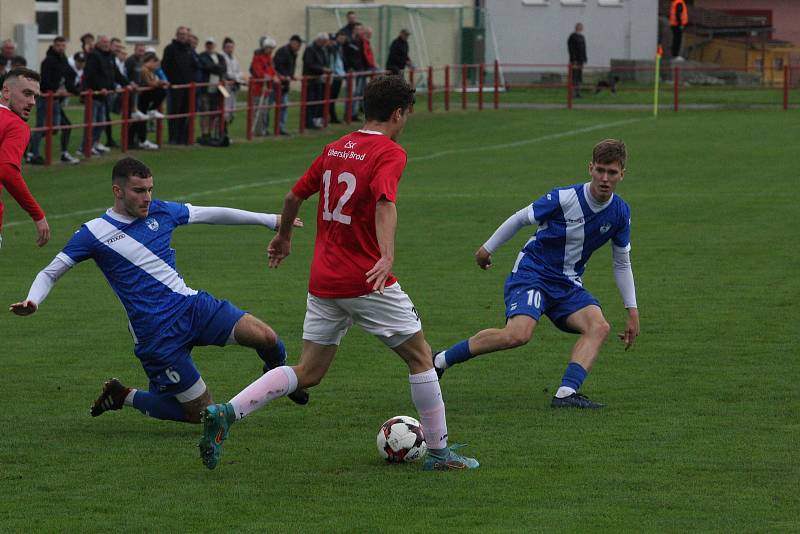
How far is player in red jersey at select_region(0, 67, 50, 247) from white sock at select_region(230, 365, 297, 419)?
2.94 metres

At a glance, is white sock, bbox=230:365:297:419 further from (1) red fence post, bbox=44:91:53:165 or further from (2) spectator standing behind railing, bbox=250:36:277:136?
(2) spectator standing behind railing, bbox=250:36:277:136

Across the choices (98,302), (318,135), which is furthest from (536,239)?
(318,135)

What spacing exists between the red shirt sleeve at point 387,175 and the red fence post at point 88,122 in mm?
16813

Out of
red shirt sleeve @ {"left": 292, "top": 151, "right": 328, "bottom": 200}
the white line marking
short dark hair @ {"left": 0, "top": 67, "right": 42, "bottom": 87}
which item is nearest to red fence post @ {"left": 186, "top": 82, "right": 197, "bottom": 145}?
the white line marking

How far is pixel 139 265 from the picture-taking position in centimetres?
733

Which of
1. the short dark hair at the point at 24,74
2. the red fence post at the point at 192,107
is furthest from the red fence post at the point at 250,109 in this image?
the short dark hair at the point at 24,74

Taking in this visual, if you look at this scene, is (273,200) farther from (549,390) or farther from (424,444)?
(424,444)

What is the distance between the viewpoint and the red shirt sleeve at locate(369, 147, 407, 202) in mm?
6223

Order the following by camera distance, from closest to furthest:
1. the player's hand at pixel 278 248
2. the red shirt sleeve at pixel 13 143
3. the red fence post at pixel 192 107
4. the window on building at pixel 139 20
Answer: the player's hand at pixel 278 248 < the red shirt sleeve at pixel 13 143 < the red fence post at pixel 192 107 < the window on building at pixel 139 20

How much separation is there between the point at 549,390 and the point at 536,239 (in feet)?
2.94

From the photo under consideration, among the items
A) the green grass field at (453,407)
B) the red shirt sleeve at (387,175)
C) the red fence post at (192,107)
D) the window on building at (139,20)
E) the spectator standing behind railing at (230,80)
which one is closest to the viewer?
the green grass field at (453,407)

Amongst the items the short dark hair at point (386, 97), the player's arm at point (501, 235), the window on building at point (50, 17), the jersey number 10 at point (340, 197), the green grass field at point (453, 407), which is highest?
the window on building at point (50, 17)

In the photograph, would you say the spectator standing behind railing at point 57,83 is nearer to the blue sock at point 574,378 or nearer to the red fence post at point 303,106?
the red fence post at point 303,106

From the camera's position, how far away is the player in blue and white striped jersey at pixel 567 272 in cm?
816
